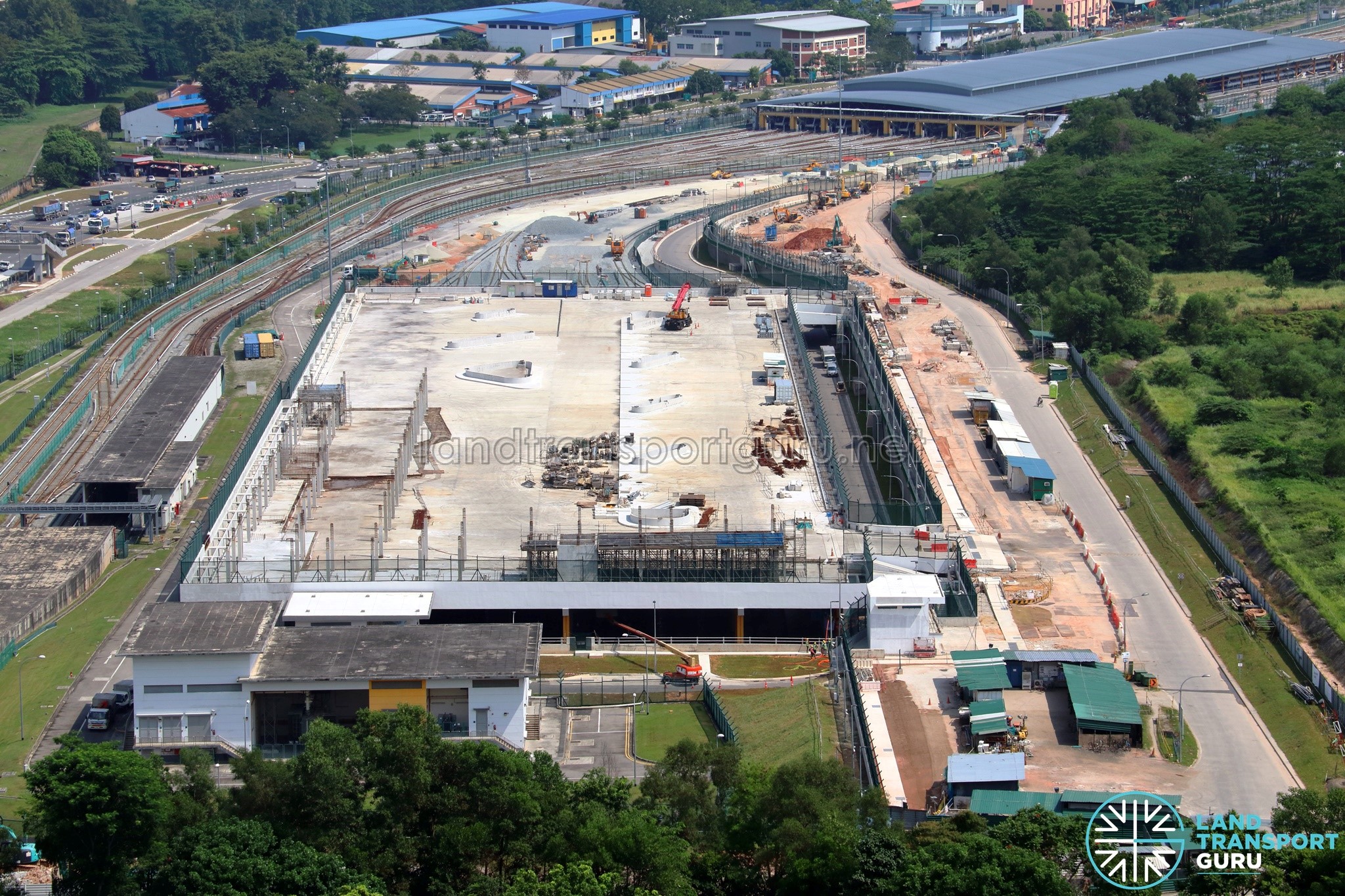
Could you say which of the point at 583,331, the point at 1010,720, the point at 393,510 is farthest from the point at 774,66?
the point at 1010,720

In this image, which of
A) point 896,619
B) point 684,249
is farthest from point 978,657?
point 684,249

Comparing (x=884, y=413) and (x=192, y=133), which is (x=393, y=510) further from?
(x=192, y=133)

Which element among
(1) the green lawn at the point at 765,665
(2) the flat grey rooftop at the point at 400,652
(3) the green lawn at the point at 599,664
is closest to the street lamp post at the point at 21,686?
(2) the flat grey rooftop at the point at 400,652

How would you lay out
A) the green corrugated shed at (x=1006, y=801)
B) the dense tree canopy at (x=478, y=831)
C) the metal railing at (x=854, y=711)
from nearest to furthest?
the dense tree canopy at (x=478, y=831)
the green corrugated shed at (x=1006, y=801)
the metal railing at (x=854, y=711)

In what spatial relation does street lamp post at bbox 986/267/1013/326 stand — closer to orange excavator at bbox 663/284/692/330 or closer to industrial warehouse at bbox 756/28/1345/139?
orange excavator at bbox 663/284/692/330

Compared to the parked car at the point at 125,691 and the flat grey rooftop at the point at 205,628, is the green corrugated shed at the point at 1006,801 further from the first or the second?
the parked car at the point at 125,691

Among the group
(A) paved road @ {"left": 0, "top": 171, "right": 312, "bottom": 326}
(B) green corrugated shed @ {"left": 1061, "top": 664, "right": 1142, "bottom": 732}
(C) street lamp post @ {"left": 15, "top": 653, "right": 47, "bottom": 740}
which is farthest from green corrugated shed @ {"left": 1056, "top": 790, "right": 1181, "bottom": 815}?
(A) paved road @ {"left": 0, "top": 171, "right": 312, "bottom": 326}
